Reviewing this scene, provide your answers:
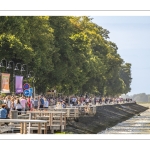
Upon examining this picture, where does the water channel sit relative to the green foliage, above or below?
below

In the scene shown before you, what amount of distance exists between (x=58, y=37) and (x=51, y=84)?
6.38 metres

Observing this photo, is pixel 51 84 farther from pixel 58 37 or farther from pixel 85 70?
pixel 85 70

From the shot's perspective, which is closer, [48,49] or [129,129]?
[129,129]

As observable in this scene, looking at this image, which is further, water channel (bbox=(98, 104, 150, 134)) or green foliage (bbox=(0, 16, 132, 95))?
green foliage (bbox=(0, 16, 132, 95))

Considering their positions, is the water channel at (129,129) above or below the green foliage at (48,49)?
below

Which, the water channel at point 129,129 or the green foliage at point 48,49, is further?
the green foliage at point 48,49

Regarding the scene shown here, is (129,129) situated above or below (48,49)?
below
